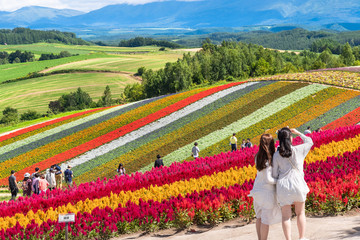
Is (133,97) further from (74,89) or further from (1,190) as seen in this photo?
(1,190)

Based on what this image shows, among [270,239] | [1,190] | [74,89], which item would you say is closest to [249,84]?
[1,190]

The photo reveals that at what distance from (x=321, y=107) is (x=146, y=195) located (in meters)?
24.7

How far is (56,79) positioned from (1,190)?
102 m

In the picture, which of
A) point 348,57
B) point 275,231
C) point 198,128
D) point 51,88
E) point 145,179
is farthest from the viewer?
point 51,88

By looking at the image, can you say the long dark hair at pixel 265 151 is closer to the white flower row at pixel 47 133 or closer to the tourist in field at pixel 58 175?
the tourist in field at pixel 58 175

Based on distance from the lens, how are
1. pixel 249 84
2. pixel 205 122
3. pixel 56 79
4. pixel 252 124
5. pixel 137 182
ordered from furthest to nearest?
pixel 56 79
pixel 249 84
pixel 205 122
pixel 252 124
pixel 137 182

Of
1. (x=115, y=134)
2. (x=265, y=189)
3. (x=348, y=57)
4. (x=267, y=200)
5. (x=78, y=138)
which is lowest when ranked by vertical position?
(x=78, y=138)

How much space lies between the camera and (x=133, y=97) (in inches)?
3585

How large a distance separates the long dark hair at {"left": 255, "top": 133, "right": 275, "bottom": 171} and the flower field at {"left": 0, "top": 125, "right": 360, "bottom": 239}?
10.9ft

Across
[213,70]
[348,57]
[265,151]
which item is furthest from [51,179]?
[348,57]

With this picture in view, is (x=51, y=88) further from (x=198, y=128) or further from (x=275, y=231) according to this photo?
(x=275, y=231)

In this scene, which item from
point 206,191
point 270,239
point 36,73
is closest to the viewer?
point 270,239

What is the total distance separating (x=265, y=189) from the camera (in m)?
8.49

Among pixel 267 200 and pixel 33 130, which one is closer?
pixel 267 200
